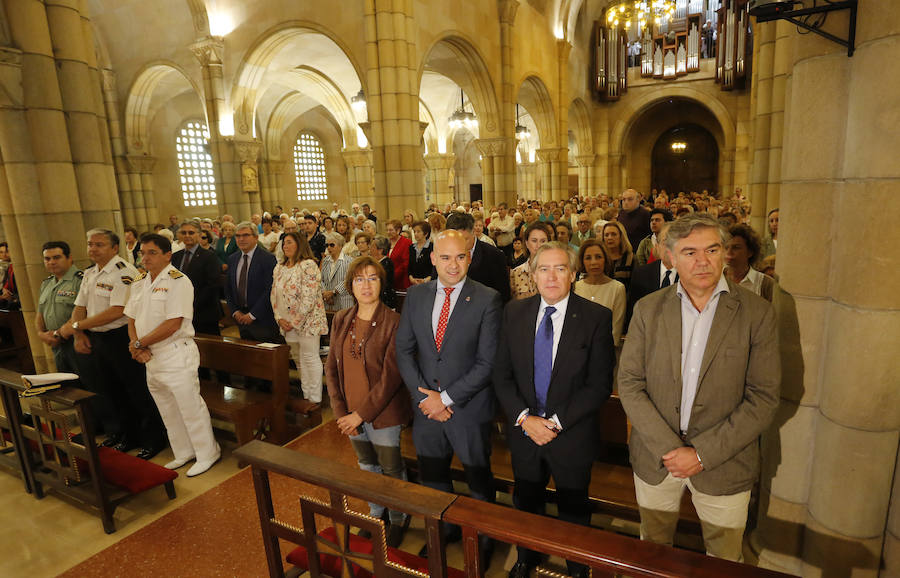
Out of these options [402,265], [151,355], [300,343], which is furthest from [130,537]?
[402,265]

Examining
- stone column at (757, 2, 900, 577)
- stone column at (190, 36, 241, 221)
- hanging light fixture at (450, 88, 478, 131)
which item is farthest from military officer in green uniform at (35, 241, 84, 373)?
hanging light fixture at (450, 88, 478, 131)

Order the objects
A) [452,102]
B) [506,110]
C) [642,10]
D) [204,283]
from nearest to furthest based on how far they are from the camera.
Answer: [204,283], [506,110], [642,10], [452,102]

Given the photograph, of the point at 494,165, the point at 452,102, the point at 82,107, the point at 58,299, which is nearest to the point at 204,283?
the point at 58,299

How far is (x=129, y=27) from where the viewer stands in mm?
13617

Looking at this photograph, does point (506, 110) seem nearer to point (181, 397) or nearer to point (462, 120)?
point (462, 120)

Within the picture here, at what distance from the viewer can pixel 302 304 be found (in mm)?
4625

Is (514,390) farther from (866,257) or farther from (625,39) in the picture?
(625,39)

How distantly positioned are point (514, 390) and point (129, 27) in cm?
1615

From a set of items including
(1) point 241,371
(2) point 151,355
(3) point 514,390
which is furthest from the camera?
(1) point 241,371

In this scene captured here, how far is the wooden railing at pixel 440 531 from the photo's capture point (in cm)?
132

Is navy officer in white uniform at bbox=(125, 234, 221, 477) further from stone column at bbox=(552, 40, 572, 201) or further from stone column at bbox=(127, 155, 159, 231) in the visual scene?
stone column at bbox=(552, 40, 572, 201)

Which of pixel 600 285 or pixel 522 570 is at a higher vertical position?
pixel 600 285

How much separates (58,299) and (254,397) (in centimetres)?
188

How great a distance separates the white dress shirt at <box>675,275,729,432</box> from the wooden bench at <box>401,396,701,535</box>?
0.68m
